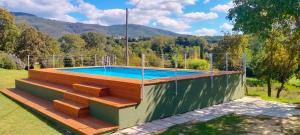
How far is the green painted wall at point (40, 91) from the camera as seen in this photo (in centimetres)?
925

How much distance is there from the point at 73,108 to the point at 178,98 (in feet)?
9.65

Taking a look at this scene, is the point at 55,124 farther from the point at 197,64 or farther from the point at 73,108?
the point at 197,64

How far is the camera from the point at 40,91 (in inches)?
406

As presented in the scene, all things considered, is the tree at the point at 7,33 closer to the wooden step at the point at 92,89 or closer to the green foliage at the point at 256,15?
the wooden step at the point at 92,89

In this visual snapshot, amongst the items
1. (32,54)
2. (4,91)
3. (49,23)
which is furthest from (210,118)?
(49,23)

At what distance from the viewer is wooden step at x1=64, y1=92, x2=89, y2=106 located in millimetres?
7757

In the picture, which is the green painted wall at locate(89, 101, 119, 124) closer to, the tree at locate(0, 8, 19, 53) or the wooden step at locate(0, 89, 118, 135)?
the wooden step at locate(0, 89, 118, 135)

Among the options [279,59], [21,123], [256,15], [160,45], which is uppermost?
[160,45]

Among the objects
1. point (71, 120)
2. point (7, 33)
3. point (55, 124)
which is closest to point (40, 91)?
point (55, 124)

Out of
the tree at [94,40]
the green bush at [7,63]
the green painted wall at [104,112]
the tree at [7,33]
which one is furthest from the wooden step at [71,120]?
the tree at [94,40]

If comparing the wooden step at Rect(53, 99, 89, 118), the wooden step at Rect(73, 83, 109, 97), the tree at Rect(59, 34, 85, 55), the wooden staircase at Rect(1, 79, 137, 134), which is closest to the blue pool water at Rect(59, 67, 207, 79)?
the wooden step at Rect(73, 83, 109, 97)

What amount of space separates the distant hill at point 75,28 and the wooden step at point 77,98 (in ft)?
246

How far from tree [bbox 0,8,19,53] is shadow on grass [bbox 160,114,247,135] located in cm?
3089

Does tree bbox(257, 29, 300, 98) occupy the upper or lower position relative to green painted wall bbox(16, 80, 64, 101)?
upper
